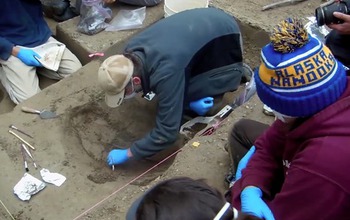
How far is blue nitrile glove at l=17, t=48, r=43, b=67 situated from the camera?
454 cm

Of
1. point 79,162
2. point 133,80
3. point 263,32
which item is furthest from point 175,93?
point 263,32

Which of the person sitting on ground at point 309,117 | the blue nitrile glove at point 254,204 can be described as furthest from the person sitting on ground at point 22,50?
the person sitting on ground at point 309,117

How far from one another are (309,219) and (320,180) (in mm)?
234

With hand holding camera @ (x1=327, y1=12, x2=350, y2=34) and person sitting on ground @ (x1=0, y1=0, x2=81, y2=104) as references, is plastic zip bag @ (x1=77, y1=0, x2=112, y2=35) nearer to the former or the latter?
person sitting on ground @ (x1=0, y1=0, x2=81, y2=104)

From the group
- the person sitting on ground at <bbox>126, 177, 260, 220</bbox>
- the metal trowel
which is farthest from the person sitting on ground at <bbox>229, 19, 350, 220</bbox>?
the metal trowel

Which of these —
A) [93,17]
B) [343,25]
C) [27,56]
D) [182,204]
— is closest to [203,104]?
[343,25]

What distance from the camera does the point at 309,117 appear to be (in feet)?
Result: 7.13

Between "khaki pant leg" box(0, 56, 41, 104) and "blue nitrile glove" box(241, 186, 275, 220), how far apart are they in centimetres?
254

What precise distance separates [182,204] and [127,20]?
354 centimetres

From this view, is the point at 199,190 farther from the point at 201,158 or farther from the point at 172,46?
the point at 172,46

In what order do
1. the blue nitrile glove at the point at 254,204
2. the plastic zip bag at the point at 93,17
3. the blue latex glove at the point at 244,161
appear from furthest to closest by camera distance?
the plastic zip bag at the point at 93,17 < the blue latex glove at the point at 244,161 < the blue nitrile glove at the point at 254,204

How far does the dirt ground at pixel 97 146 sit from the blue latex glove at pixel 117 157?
0.10m

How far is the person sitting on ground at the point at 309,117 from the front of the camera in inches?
79.8

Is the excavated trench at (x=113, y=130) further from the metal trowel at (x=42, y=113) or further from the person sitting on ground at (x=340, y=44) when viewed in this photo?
the person sitting on ground at (x=340, y=44)
